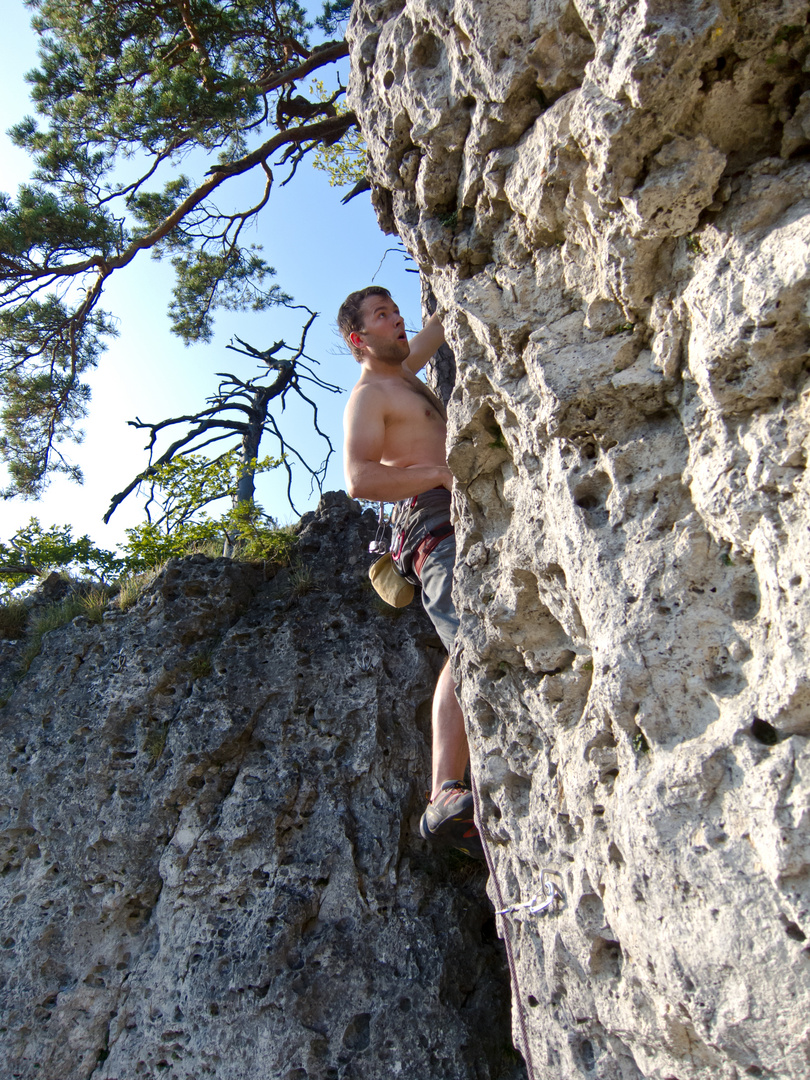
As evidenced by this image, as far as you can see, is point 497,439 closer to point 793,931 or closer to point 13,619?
point 793,931

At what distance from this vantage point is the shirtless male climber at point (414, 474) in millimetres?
3271

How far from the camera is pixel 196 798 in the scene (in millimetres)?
3830

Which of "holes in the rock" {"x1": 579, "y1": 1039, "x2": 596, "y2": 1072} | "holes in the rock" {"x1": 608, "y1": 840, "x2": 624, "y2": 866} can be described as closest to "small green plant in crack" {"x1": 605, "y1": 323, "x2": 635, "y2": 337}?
"holes in the rock" {"x1": 608, "y1": 840, "x2": 624, "y2": 866}

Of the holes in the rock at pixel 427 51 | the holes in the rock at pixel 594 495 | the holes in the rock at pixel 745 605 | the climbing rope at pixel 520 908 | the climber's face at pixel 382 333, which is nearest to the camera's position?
the holes in the rock at pixel 745 605

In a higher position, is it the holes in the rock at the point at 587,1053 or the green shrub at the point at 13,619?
the green shrub at the point at 13,619

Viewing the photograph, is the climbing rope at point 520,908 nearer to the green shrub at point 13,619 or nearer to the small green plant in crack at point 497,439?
the small green plant in crack at point 497,439

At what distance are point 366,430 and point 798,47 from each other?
2.09 meters

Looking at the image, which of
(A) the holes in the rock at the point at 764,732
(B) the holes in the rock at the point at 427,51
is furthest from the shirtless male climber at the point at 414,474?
(A) the holes in the rock at the point at 764,732

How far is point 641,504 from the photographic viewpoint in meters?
2.11

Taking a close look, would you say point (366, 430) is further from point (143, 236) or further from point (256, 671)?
point (143, 236)

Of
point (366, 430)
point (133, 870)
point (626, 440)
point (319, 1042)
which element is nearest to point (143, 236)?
point (366, 430)

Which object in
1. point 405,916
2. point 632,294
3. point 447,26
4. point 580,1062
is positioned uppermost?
point 447,26

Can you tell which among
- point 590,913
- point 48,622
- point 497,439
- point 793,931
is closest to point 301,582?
point 48,622

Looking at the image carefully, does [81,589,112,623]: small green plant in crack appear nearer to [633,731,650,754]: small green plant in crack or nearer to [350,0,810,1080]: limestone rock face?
[350,0,810,1080]: limestone rock face
